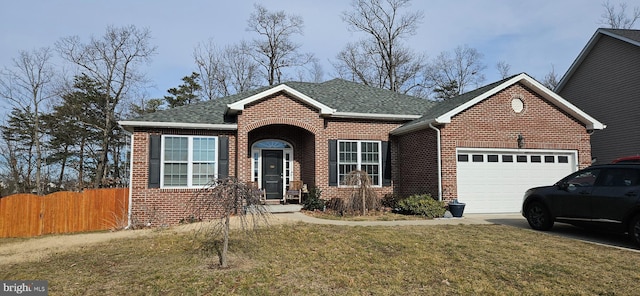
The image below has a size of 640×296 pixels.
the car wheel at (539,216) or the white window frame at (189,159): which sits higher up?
the white window frame at (189,159)

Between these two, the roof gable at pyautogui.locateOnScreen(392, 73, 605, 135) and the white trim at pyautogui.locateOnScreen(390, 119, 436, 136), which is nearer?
the roof gable at pyautogui.locateOnScreen(392, 73, 605, 135)

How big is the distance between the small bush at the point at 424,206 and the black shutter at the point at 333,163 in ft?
8.62

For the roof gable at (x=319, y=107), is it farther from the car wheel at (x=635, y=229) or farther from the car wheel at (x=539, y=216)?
the car wheel at (x=635, y=229)

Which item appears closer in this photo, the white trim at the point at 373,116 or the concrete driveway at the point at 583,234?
the concrete driveway at the point at 583,234

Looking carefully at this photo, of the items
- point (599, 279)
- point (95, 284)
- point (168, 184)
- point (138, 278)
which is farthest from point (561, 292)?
point (168, 184)

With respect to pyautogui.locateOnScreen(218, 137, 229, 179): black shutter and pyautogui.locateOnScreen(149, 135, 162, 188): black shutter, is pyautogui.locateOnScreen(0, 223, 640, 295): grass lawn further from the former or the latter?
pyautogui.locateOnScreen(218, 137, 229, 179): black shutter

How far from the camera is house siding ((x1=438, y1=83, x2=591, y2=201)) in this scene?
1269cm

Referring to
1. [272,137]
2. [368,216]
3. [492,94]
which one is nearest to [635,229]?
[368,216]

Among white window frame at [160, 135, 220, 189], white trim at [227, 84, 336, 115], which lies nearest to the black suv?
white trim at [227, 84, 336, 115]

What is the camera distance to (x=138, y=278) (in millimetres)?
5734

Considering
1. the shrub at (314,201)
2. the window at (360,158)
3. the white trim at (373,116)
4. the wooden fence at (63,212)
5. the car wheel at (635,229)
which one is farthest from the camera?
the window at (360,158)

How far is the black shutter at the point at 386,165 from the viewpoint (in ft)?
48.1

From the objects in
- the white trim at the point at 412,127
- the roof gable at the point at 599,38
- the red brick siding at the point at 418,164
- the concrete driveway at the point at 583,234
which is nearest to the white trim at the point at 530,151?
the red brick siding at the point at 418,164

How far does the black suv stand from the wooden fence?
12330mm
